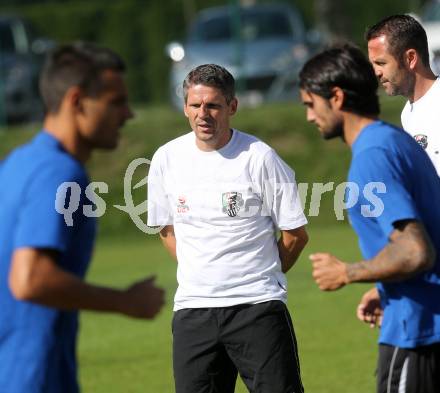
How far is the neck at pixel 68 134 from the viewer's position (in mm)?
4602

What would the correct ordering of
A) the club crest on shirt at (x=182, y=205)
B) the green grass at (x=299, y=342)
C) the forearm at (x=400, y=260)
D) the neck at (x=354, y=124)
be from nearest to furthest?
the forearm at (x=400, y=260) → the neck at (x=354, y=124) → the club crest on shirt at (x=182, y=205) → the green grass at (x=299, y=342)

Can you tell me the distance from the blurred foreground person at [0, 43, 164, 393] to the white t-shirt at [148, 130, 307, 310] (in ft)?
5.98

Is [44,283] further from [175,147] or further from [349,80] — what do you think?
[175,147]

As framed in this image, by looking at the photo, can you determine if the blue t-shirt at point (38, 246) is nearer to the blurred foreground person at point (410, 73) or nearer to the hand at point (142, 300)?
the hand at point (142, 300)

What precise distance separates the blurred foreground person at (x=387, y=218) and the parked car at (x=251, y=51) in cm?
1629

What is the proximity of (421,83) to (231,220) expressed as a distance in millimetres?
1257

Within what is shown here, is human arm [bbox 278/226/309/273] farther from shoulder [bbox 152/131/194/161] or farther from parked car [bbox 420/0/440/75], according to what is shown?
parked car [bbox 420/0/440/75]

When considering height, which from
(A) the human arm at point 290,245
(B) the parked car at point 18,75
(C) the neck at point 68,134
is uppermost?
(B) the parked car at point 18,75

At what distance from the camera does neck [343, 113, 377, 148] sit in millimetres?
5191

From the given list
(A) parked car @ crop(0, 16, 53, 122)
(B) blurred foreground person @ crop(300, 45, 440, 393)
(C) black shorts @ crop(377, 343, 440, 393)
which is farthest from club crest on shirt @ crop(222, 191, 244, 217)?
(A) parked car @ crop(0, 16, 53, 122)

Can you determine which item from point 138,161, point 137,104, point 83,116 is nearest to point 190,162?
point 83,116

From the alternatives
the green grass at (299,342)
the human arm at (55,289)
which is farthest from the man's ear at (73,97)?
the green grass at (299,342)

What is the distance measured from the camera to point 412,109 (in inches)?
266

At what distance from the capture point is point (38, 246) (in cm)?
439
